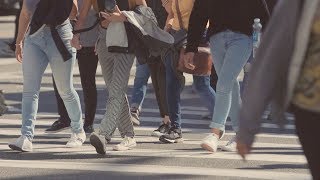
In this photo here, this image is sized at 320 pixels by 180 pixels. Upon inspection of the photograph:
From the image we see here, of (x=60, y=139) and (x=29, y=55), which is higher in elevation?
(x=29, y=55)

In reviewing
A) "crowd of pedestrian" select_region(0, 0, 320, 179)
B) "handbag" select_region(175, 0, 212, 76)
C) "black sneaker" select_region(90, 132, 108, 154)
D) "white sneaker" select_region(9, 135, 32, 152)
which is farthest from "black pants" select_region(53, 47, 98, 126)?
"black sneaker" select_region(90, 132, 108, 154)

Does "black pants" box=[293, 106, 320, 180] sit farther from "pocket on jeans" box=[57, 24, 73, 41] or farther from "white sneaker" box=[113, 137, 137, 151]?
"white sneaker" box=[113, 137, 137, 151]

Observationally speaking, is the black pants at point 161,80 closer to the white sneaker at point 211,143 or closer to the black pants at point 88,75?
the black pants at point 88,75

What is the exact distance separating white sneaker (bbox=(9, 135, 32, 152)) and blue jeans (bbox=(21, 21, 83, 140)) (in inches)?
1.9

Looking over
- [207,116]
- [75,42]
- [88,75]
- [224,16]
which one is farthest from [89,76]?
[207,116]

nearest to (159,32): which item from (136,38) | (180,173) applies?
(136,38)

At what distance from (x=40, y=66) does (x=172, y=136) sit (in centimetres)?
160

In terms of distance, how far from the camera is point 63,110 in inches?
400

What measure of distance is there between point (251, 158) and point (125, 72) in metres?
1.30

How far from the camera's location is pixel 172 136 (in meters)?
9.28

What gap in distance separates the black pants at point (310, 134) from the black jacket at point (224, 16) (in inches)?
156

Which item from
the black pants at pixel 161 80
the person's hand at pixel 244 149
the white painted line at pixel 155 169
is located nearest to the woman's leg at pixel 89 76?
the black pants at pixel 161 80

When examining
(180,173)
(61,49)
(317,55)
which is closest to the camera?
(317,55)

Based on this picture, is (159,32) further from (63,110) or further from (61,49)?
(63,110)
